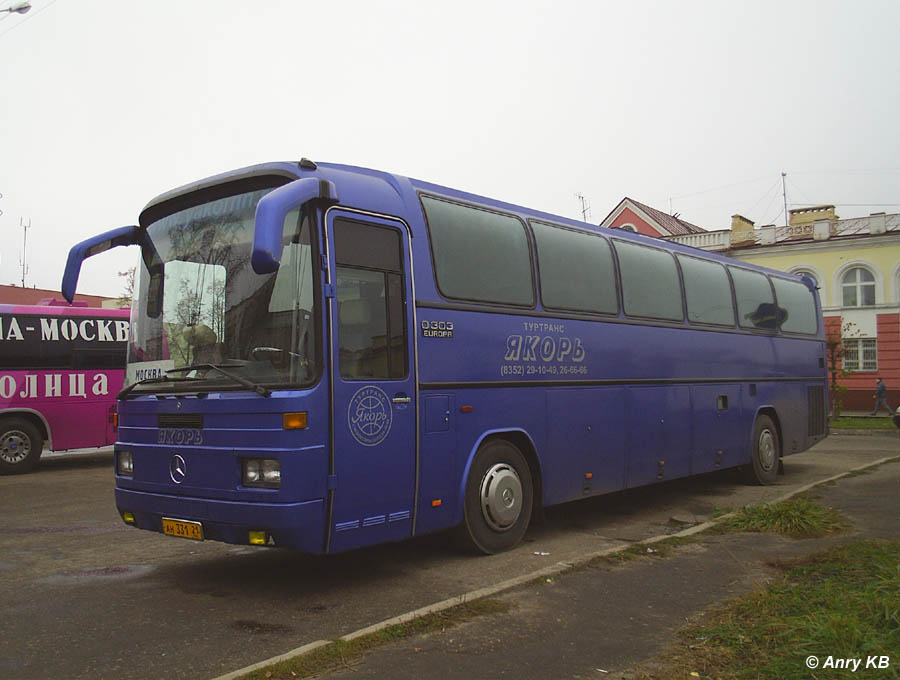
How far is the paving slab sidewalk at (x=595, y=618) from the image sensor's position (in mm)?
4715

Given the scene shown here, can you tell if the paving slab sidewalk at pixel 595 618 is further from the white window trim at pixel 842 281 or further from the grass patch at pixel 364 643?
the white window trim at pixel 842 281

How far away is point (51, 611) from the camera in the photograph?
236 inches

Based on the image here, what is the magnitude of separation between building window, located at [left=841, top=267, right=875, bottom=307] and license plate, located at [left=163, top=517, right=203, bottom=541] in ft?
114

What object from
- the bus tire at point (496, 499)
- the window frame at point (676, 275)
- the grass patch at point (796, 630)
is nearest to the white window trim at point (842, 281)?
the window frame at point (676, 275)

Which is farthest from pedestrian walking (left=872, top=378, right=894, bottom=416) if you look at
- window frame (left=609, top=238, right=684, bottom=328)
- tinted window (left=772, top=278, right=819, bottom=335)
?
window frame (left=609, top=238, right=684, bottom=328)

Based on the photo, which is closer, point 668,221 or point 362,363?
point 362,363

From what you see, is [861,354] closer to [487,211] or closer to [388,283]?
[487,211]

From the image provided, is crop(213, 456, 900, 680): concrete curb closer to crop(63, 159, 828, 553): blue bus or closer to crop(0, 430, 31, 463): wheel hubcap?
crop(63, 159, 828, 553): blue bus

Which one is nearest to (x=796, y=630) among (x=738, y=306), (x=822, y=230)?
(x=738, y=306)

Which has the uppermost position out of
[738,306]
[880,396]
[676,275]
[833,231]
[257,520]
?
[833,231]

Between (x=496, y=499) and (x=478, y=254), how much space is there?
7.58ft

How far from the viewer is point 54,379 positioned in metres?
16.1

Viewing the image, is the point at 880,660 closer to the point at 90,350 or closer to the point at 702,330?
the point at 702,330

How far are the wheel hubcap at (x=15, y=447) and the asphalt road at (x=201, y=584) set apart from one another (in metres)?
4.49
